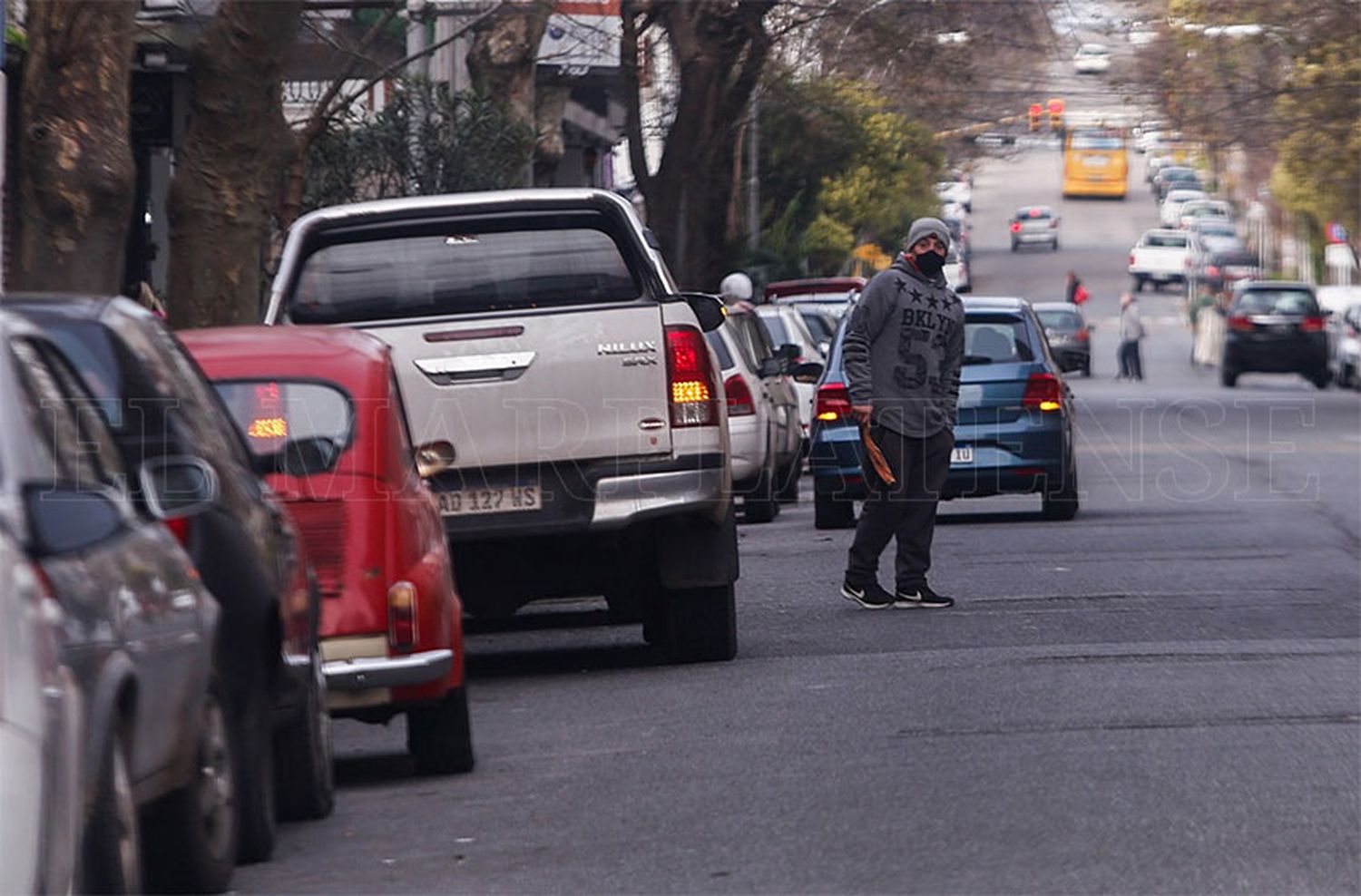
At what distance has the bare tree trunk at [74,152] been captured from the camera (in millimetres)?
14633

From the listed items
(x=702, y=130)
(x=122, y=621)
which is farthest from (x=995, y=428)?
(x=122, y=621)

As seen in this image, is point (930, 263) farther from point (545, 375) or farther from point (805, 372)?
point (805, 372)

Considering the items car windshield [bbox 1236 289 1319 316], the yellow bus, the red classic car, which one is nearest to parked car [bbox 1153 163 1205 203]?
the yellow bus

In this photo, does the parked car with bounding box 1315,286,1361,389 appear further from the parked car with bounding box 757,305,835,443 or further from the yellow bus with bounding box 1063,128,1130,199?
the yellow bus with bounding box 1063,128,1130,199

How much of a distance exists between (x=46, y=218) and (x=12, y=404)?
30.0 ft

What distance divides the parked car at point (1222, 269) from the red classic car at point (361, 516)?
7263cm

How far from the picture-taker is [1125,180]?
114250mm

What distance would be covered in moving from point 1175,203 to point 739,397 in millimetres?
86655

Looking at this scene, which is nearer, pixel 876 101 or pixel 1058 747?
pixel 1058 747

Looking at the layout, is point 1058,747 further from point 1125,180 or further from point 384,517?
point 1125,180

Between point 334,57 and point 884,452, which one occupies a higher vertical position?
point 334,57

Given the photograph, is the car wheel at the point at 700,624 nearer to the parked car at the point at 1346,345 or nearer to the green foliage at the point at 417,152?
the green foliage at the point at 417,152

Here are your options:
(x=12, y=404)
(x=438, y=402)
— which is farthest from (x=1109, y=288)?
(x=12, y=404)

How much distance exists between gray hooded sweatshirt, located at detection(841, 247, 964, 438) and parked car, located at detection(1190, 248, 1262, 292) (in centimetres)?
6751
